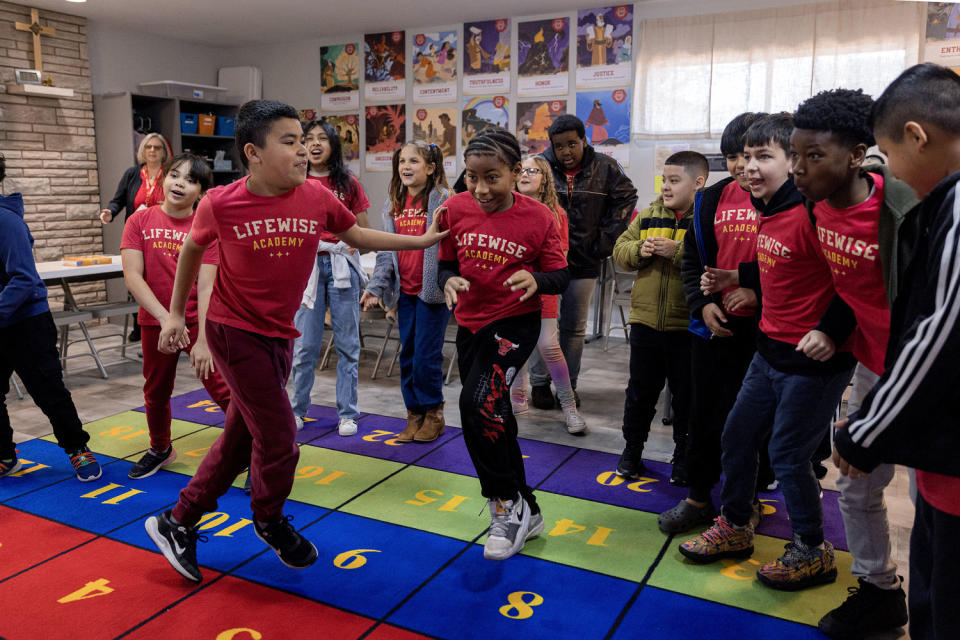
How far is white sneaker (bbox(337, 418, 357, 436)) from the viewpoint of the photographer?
3717 millimetres

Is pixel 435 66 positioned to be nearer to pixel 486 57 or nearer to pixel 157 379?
pixel 486 57

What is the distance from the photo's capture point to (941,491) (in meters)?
1.21

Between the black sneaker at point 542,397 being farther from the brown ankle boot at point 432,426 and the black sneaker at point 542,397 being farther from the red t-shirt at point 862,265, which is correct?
the red t-shirt at point 862,265

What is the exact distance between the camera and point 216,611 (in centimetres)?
208

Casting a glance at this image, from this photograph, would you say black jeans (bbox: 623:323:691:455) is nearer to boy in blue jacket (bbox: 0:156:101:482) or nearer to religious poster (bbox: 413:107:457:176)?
boy in blue jacket (bbox: 0:156:101:482)

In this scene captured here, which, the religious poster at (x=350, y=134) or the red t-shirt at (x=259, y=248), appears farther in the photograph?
the religious poster at (x=350, y=134)

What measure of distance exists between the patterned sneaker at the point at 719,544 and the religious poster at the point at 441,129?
5.83 m

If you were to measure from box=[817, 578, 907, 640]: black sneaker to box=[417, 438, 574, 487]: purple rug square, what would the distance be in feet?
4.46

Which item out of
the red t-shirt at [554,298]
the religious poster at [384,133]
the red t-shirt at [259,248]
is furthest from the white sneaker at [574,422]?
the religious poster at [384,133]

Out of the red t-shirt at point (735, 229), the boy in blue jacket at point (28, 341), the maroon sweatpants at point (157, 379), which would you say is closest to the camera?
the red t-shirt at point (735, 229)

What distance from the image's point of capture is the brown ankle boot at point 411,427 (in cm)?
363

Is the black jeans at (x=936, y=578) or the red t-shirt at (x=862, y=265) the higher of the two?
the red t-shirt at (x=862, y=265)

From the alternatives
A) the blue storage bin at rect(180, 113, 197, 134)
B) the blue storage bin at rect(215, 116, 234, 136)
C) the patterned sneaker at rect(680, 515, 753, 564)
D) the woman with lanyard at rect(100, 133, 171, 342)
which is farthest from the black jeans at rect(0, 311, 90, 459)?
the blue storage bin at rect(215, 116, 234, 136)

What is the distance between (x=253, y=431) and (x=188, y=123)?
21.1 feet
